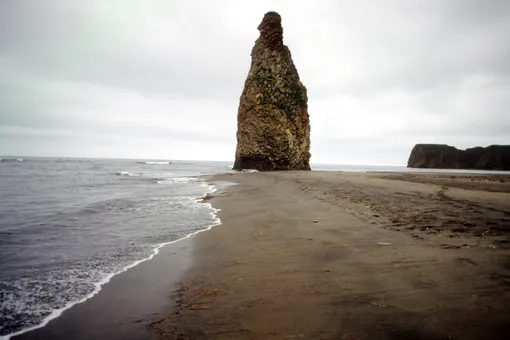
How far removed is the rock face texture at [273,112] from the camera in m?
36.0

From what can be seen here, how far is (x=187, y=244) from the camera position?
550cm

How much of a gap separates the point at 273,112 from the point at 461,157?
52725 mm

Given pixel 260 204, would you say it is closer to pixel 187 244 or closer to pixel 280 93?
pixel 187 244

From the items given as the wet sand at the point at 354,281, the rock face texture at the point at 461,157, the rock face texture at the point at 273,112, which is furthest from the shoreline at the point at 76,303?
the rock face texture at the point at 461,157

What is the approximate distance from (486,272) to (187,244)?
15.1ft

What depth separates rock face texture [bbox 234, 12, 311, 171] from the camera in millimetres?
35969

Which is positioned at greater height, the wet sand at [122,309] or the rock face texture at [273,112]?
the rock face texture at [273,112]

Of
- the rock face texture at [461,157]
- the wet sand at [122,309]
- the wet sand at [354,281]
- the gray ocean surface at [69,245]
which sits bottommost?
the gray ocean surface at [69,245]

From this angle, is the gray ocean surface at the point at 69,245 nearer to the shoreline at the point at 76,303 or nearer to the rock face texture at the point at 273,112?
the shoreline at the point at 76,303

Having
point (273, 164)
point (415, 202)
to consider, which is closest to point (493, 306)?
point (415, 202)

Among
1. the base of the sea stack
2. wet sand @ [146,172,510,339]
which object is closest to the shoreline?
wet sand @ [146,172,510,339]

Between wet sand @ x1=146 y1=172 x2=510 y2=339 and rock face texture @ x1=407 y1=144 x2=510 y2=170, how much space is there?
6789 cm

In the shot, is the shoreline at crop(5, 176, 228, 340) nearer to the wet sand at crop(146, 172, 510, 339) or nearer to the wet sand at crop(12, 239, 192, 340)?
the wet sand at crop(12, 239, 192, 340)

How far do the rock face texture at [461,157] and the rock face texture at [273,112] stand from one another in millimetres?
46358
